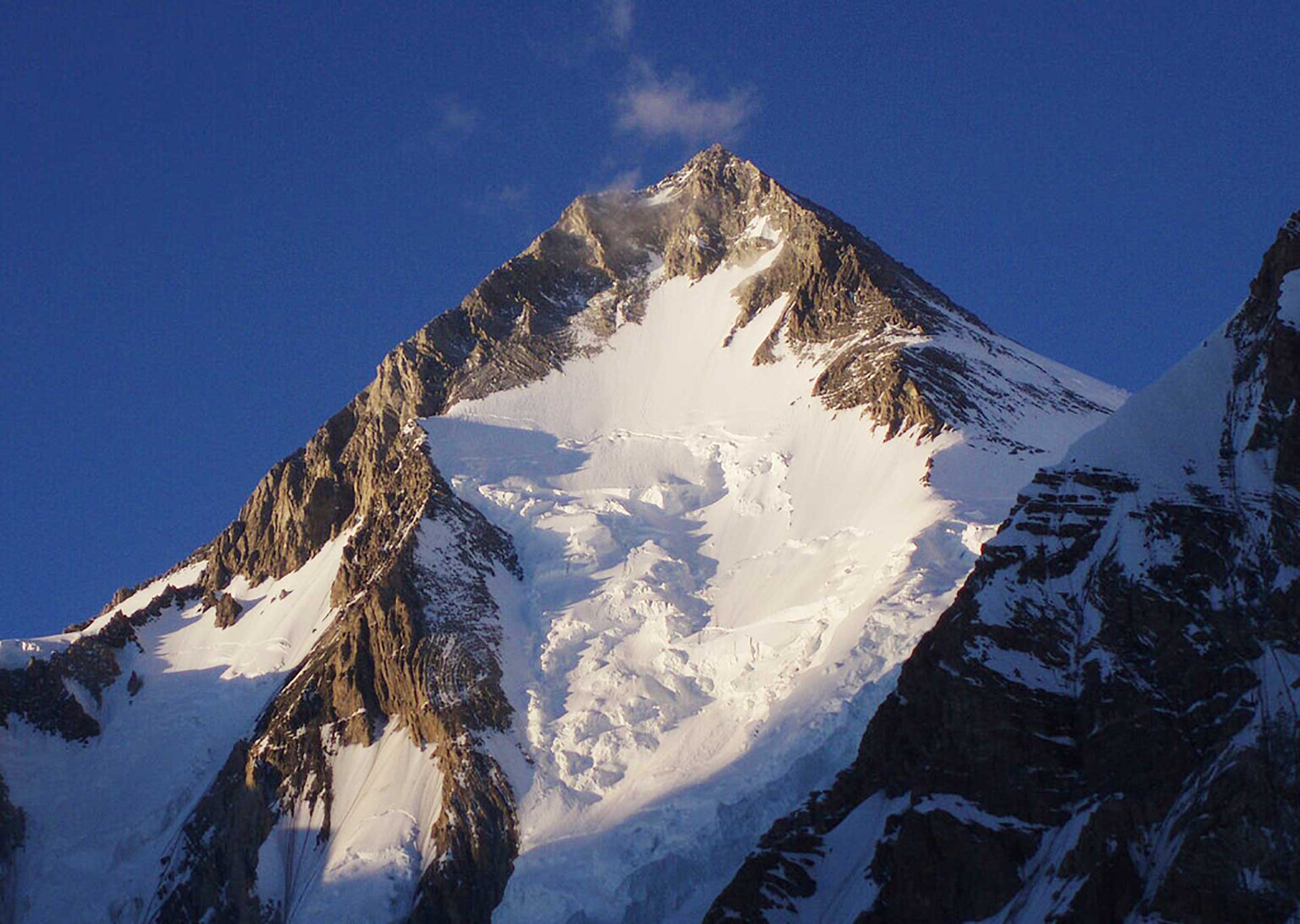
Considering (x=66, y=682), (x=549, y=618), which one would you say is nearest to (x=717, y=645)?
(x=549, y=618)

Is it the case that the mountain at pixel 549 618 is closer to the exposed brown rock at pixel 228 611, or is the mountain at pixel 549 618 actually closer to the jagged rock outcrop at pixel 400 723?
the jagged rock outcrop at pixel 400 723

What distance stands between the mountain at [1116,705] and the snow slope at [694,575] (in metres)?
17.4

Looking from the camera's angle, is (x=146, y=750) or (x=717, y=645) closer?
(x=717, y=645)

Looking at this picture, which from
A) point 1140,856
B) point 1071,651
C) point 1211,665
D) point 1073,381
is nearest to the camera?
point 1140,856

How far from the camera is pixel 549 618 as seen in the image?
144 m

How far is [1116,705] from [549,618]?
64.6 meters

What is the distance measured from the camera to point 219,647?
169375 mm

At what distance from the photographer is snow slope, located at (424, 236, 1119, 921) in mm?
114375

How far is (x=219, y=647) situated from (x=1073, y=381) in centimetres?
9360

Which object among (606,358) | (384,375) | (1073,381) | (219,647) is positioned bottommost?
(1073,381)

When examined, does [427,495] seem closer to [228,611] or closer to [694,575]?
[694,575]

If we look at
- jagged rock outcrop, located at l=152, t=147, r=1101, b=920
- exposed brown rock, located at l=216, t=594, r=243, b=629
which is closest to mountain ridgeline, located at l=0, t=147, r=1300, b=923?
jagged rock outcrop, located at l=152, t=147, r=1101, b=920

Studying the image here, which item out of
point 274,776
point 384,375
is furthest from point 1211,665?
point 384,375

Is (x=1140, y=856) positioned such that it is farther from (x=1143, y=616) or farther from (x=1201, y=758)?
(x=1143, y=616)
